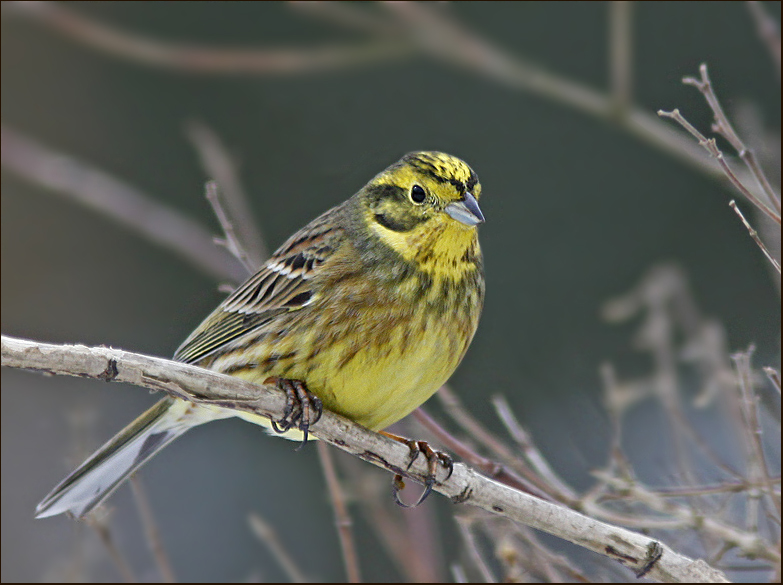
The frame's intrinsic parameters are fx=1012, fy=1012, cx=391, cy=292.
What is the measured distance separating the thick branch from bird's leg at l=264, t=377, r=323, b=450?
0.11ft

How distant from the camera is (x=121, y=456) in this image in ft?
13.8

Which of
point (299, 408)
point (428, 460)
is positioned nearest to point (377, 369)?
point (299, 408)

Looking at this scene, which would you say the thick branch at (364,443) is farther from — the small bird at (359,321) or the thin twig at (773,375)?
the thin twig at (773,375)

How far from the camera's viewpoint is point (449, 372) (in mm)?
3943

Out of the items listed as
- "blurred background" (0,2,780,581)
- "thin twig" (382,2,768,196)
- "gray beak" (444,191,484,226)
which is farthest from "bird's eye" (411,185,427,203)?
"blurred background" (0,2,780,581)

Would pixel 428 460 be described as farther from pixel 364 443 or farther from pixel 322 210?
pixel 322 210

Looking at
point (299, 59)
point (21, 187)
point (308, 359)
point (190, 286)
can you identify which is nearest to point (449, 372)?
point (308, 359)

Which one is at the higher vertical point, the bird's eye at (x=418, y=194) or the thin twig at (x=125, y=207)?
the thin twig at (x=125, y=207)

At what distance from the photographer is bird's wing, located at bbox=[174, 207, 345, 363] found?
411 cm

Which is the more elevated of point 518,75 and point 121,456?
point 518,75

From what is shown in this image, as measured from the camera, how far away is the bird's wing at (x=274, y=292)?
13.5 ft

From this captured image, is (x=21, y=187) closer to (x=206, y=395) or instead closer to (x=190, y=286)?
(x=190, y=286)

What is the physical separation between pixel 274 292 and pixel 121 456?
928 millimetres

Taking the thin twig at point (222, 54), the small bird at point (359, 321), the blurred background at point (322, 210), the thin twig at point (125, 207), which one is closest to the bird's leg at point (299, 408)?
the small bird at point (359, 321)
